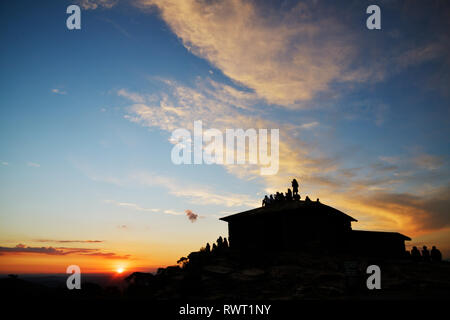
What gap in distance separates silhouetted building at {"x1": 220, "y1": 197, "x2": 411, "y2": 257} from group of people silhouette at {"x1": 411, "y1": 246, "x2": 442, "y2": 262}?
1.52 metres

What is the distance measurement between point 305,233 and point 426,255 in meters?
12.6

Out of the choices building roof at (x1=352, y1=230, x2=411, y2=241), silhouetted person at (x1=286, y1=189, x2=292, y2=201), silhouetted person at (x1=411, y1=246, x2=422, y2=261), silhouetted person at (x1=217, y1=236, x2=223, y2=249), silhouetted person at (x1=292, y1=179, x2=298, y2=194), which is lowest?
silhouetted person at (x1=411, y1=246, x2=422, y2=261)

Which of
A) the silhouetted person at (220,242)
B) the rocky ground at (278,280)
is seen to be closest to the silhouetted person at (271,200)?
the silhouetted person at (220,242)

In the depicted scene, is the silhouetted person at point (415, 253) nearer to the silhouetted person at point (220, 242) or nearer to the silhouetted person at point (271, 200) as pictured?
the silhouetted person at point (271, 200)

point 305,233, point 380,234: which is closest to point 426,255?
point 380,234

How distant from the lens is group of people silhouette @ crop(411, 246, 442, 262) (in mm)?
23688

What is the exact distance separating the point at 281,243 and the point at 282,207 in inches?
132

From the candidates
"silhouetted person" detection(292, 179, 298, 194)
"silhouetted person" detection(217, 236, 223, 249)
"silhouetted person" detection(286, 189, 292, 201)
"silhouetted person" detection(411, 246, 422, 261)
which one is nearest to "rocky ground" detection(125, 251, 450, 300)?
"silhouetted person" detection(217, 236, 223, 249)

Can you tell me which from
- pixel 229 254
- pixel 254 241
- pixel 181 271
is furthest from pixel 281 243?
pixel 181 271

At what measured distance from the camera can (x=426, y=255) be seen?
2436 centimetres

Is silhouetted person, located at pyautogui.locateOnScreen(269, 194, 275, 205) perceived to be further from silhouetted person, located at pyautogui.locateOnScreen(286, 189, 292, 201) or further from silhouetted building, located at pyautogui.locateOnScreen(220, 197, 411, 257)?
silhouetted person, located at pyautogui.locateOnScreen(286, 189, 292, 201)

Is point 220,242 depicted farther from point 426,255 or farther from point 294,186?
point 426,255
